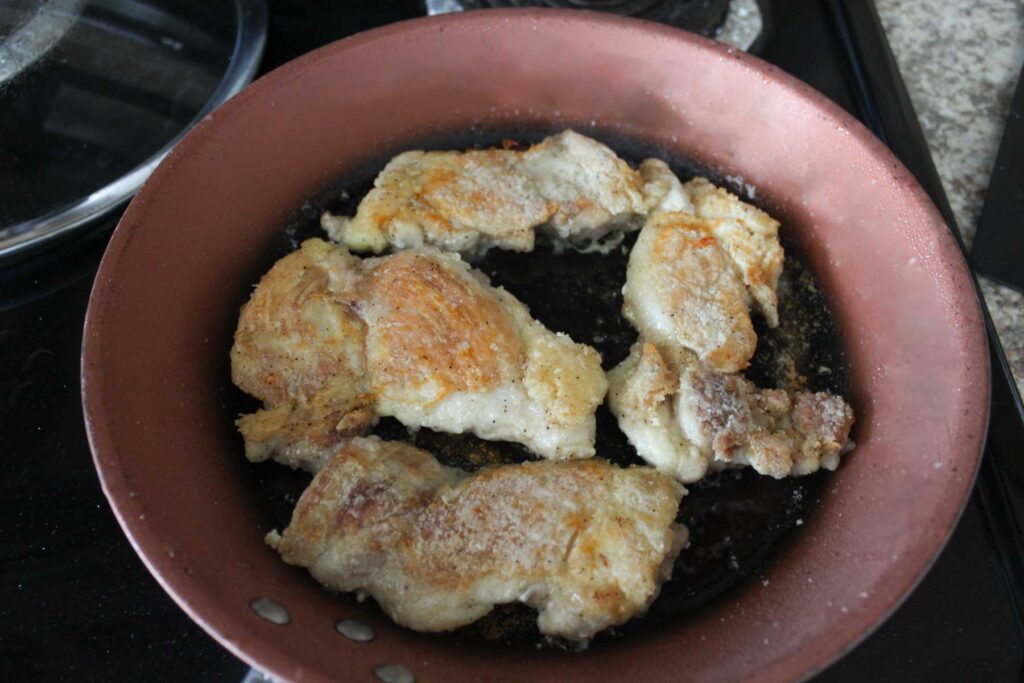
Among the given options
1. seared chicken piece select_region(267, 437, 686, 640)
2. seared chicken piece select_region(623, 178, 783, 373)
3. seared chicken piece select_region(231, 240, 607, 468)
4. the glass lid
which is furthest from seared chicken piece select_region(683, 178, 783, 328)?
the glass lid

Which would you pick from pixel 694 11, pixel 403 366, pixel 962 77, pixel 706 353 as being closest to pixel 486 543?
pixel 403 366

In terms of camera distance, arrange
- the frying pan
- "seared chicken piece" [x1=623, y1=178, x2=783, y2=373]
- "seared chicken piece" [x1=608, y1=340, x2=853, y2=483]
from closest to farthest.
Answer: the frying pan → "seared chicken piece" [x1=608, y1=340, x2=853, y2=483] → "seared chicken piece" [x1=623, y1=178, x2=783, y2=373]

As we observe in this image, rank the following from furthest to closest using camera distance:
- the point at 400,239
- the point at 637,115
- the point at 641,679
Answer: the point at 637,115, the point at 400,239, the point at 641,679

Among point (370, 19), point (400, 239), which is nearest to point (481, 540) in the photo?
point (400, 239)

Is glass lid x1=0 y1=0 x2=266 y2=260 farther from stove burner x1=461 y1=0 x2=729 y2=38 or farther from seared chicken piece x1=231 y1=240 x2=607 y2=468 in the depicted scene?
stove burner x1=461 y1=0 x2=729 y2=38

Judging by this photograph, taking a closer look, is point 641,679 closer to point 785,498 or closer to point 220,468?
point 785,498

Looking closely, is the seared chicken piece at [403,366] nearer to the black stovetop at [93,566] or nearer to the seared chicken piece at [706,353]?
the seared chicken piece at [706,353]

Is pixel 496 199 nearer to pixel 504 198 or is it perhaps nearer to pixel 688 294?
pixel 504 198

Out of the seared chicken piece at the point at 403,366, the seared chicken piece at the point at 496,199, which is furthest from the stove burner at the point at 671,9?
the seared chicken piece at the point at 403,366
